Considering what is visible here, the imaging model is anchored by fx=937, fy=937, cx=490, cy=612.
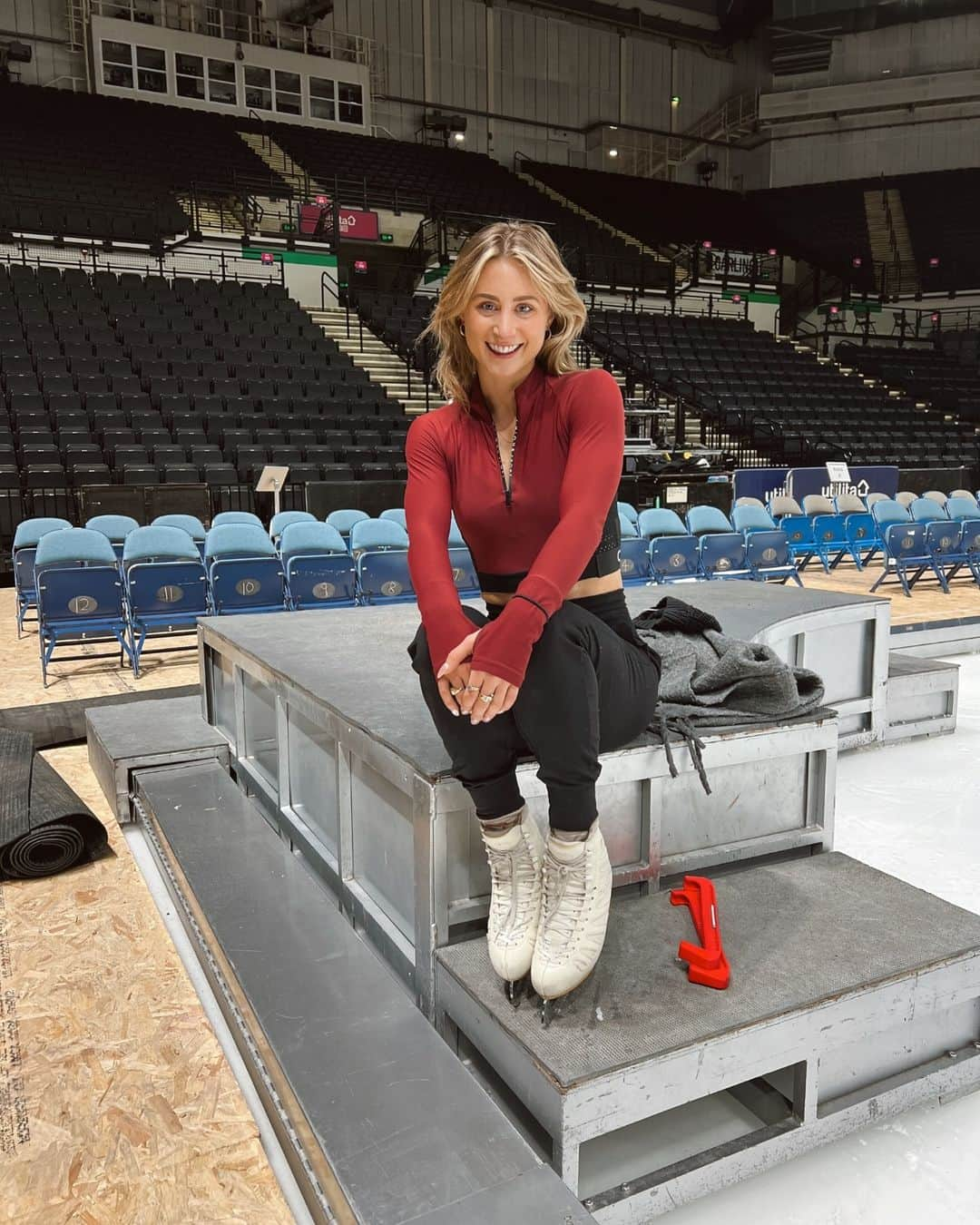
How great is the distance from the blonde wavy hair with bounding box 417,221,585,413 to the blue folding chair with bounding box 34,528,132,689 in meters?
3.90

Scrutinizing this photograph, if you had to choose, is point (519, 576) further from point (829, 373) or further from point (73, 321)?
point (829, 373)

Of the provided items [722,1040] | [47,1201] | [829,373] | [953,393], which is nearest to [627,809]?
[722,1040]

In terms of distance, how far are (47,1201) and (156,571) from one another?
4120 mm

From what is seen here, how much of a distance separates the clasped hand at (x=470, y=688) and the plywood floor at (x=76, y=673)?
3.77 metres

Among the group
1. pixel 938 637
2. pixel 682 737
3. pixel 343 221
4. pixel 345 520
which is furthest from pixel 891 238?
pixel 682 737

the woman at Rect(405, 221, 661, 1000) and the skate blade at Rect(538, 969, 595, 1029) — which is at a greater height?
the woman at Rect(405, 221, 661, 1000)

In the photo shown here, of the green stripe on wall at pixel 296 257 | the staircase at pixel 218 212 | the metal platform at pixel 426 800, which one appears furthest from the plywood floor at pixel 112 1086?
the staircase at pixel 218 212

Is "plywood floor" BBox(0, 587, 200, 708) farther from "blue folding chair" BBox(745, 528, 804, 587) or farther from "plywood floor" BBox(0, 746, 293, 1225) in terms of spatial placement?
"blue folding chair" BBox(745, 528, 804, 587)

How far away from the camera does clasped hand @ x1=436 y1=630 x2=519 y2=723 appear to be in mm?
1392

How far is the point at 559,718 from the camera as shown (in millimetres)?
1455

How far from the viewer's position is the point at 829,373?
59.6ft

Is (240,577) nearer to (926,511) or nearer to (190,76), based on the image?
(926,511)

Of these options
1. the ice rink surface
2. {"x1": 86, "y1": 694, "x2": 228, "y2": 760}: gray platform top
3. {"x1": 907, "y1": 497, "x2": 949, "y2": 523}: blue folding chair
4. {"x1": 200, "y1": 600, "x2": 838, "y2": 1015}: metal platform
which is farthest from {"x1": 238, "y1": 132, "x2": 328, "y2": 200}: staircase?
the ice rink surface

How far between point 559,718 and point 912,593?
7206 millimetres
